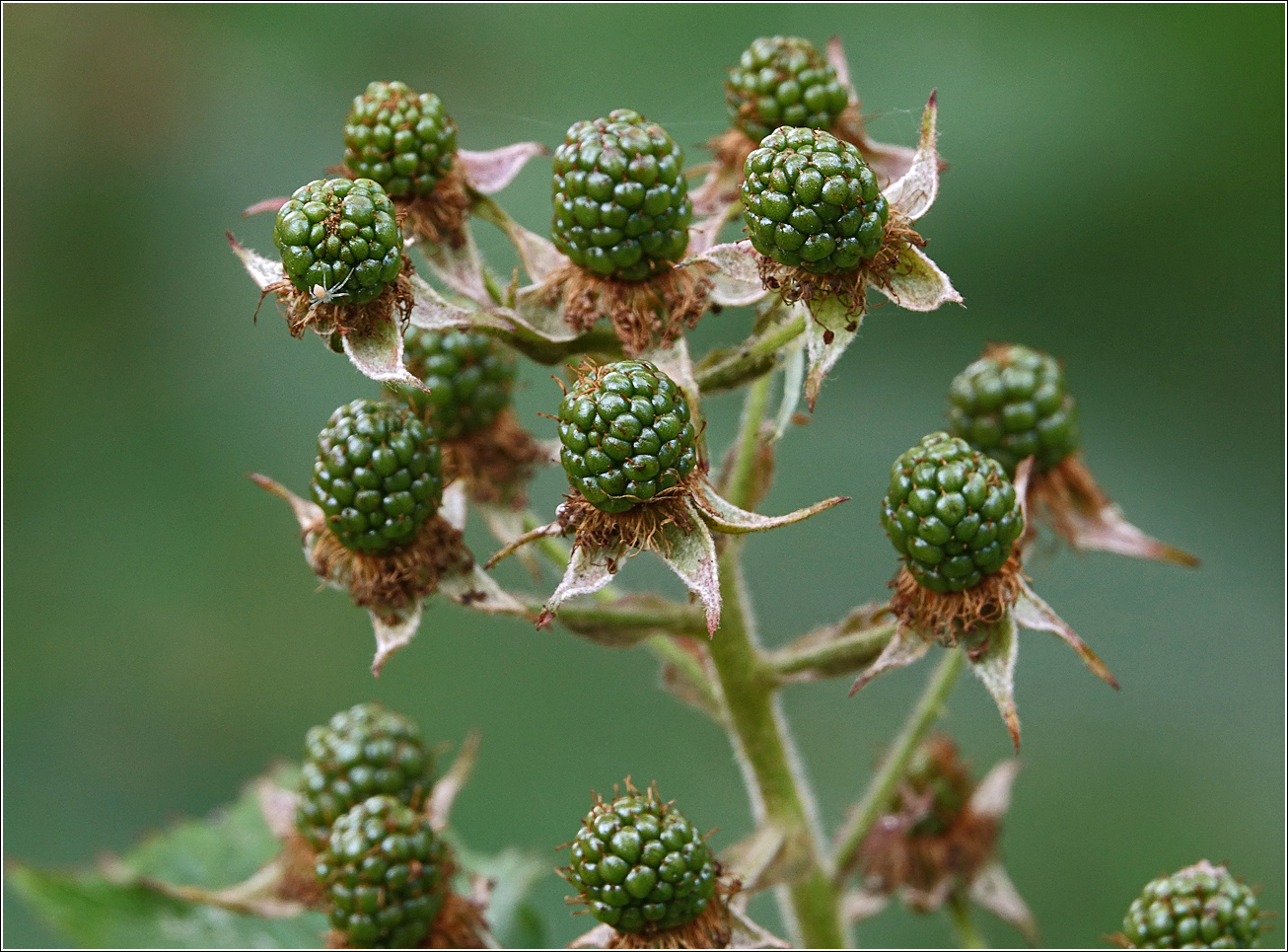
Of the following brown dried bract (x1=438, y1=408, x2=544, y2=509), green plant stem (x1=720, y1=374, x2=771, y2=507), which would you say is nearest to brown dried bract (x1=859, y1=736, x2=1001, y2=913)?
green plant stem (x1=720, y1=374, x2=771, y2=507)

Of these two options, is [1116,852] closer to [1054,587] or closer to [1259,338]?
[1054,587]

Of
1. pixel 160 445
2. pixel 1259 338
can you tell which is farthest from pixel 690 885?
pixel 160 445

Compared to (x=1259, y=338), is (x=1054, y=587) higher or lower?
lower

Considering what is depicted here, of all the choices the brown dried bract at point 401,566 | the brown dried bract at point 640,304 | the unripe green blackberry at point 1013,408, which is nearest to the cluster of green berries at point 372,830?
the brown dried bract at point 401,566

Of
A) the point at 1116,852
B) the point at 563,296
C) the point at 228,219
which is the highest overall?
the point at 563,296

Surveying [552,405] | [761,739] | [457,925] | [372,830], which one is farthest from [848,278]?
[552,405]

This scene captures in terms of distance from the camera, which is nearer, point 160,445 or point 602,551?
point 602,551

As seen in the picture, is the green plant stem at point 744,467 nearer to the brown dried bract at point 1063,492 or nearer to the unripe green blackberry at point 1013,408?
the unripe green blackberry at point 1013,408
